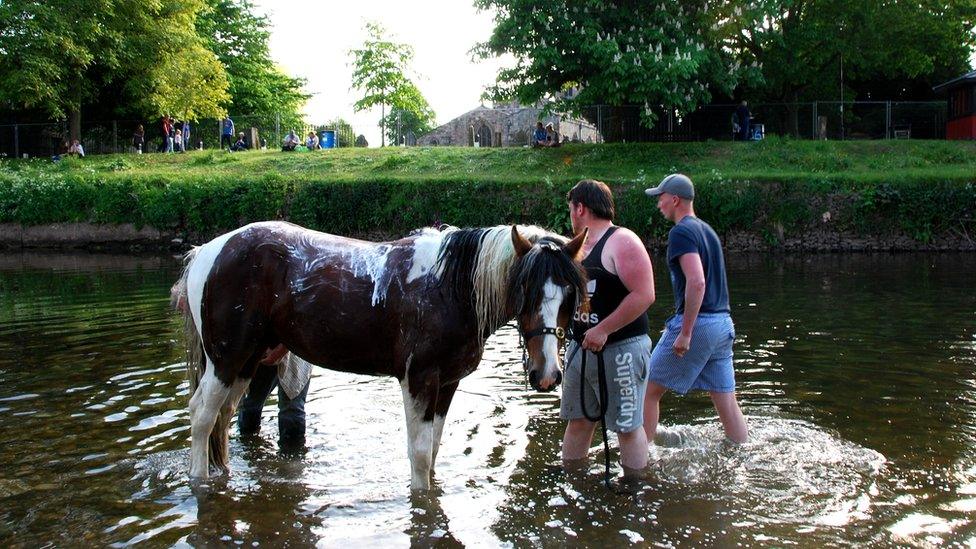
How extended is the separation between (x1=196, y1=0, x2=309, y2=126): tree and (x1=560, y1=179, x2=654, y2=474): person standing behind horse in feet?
161

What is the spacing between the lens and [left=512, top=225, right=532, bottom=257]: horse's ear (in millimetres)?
5496

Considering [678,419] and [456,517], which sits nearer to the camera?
[456,517]

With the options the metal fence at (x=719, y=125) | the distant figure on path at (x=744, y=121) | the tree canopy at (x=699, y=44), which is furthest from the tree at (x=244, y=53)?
the distant figure on path at (x=744, y=121)

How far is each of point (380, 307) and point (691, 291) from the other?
2.26 meters

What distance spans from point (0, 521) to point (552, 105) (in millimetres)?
28776

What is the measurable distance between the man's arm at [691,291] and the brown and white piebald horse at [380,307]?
44.7 inches

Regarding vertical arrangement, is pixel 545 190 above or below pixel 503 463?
above

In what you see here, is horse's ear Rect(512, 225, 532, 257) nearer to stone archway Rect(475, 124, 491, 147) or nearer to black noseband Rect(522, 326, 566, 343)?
black noseband Rect(522, 326, 566, 343)

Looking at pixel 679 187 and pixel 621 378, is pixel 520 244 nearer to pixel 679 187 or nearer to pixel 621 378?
pixel 621 378

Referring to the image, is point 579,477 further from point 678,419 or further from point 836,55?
point 836,55

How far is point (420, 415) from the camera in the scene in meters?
6.00

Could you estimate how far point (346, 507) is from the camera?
6.15 m

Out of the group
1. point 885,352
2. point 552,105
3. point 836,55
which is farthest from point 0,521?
point 836,55

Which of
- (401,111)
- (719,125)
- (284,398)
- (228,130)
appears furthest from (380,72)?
(284,398)
